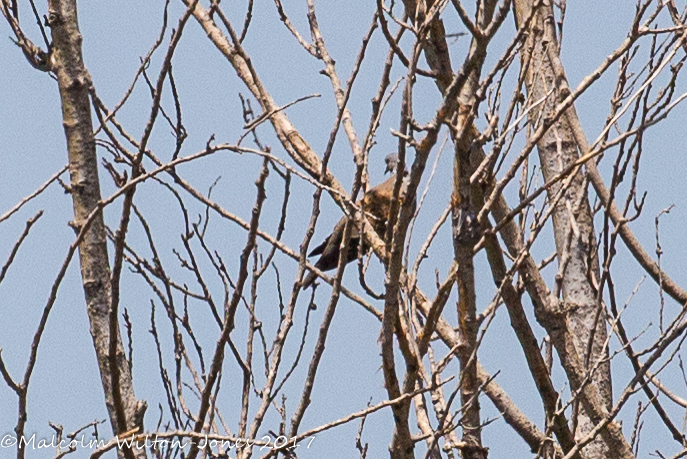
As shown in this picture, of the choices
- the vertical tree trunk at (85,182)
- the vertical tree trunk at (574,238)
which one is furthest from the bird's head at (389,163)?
the vertical tree trunk at (85,182)

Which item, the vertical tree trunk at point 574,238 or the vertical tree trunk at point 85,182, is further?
the vertical tree trunk at point 574,238

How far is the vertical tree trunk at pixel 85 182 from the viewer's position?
2623 millimetres

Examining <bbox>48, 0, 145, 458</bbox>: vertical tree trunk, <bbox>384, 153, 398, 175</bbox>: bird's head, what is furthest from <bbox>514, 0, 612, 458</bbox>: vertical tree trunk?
<bbox>384, 153, 398, 175</bbox>: bird's head

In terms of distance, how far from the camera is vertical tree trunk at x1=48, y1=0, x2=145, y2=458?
8.61 ft

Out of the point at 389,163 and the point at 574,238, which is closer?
the point at 574,238

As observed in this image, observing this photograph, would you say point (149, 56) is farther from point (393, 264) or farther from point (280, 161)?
point (393, 264)

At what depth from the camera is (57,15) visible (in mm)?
2857

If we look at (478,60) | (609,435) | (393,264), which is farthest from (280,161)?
(609,435)

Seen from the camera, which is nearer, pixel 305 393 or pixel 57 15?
pixel 305 393

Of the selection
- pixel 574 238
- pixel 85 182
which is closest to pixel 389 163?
pixel 574 238

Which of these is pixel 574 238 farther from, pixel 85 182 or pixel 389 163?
pixel 389 163

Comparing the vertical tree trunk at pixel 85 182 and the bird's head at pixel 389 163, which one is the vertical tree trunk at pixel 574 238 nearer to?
the vertical tree trunk at pixel 85 182

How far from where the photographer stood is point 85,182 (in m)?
2.75

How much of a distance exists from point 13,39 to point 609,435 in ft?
7.34
